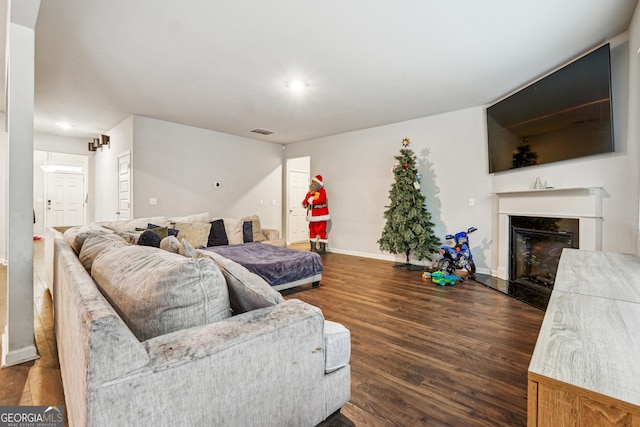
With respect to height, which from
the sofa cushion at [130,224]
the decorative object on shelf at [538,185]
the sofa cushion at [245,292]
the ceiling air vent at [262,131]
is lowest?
the sofa cushion at [245,292]

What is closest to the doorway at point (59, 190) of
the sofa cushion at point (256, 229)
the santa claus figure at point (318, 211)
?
the sofa cushion at point (256, 229)

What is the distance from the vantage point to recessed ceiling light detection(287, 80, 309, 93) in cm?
374

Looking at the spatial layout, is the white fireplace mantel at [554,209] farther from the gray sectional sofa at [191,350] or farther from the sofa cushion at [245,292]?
the sofa cushion at [245,292]

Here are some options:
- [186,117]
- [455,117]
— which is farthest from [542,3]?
[186,117]

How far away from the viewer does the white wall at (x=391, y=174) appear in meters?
4.71

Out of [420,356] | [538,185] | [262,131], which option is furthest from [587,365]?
[262,131]

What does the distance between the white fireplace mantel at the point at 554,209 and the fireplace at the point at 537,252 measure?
0.26 feet

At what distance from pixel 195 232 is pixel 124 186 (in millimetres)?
2309

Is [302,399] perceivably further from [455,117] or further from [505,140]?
[455,117]

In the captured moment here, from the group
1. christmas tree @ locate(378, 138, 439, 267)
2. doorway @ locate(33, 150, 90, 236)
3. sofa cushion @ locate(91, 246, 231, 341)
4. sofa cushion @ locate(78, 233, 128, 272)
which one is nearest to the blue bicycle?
christmas tree @ locate(378, 138, 439, 267)

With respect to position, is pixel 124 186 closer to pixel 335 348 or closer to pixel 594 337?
pixel 335 348

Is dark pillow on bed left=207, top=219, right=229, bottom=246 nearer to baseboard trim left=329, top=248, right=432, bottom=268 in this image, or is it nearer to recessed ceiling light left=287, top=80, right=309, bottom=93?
recessed ceiling light left=287, top=80, right=309, bottom=93

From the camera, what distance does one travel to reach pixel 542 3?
7.49 feet

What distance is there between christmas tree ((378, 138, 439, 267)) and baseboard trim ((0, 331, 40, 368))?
175 inches
